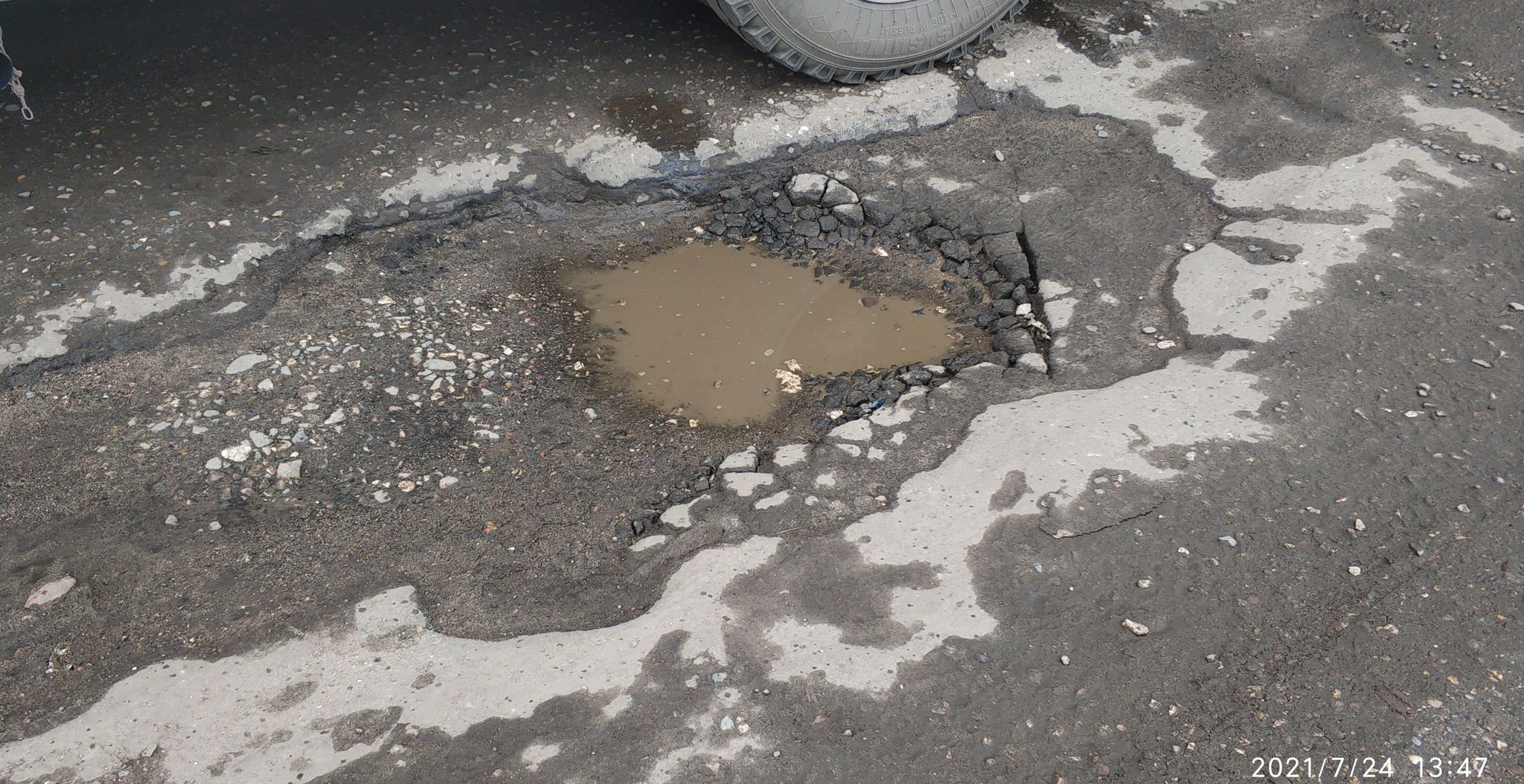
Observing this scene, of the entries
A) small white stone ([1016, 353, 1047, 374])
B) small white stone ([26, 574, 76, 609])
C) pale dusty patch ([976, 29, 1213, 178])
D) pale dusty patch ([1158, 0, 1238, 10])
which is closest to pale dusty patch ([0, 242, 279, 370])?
small white stone ([26, 574, 76, 609])

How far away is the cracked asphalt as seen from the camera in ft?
6.84

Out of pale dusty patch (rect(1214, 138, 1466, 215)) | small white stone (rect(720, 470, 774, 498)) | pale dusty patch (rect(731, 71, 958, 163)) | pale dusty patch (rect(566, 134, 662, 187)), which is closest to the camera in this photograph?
small white stone (rect(720, 470, 774, 498))

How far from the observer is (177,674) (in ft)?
7.18

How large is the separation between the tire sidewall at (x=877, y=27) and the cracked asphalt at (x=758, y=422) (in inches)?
6.2

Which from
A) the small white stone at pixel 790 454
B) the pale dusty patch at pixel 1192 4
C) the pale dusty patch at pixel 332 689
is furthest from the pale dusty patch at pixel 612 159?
the pale dusty patch at pixel 1192 4

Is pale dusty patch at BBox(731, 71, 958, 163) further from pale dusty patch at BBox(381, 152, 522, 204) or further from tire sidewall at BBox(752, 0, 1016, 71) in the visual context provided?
pale dusty patch at BBox(381, 152, 522, 204)

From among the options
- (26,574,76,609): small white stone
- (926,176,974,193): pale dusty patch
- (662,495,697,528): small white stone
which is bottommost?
(662,495,697,528): small white stone

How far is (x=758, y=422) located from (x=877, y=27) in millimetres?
1770

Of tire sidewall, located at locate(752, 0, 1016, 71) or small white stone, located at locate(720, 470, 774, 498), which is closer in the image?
small white stone, located at locate(720, 470, 774, 498)

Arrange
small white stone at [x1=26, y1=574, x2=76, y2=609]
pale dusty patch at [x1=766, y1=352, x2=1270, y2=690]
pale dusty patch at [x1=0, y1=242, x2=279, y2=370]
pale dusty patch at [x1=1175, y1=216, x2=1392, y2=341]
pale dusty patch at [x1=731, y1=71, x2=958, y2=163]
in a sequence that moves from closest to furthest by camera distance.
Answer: pale dusty patch at [x1=766, y1=352, x2=1270, y2=690] → small white stone at [x1=26, y1=574, x2=76, y2=609] → pale dusty patch at [x1=0, y1=242, x2=279, y2=370] → pale dusty patch at [x1=1175, y1=216, x2=1392, y2=341] → pale dusty patch at [x1=731, y1=71, x2=958, y2=163]

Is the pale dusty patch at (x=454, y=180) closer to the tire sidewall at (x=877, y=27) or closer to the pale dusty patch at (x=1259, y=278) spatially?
the tire sidewall at (x=877, y=27)

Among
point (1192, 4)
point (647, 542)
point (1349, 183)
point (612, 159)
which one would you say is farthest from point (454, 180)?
point (1192, 4)

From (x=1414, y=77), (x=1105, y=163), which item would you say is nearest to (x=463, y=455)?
(x=1105, y=163)
